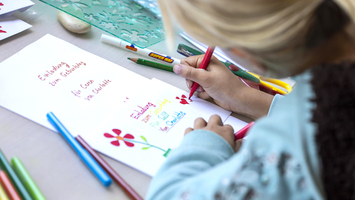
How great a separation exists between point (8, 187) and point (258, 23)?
36cm

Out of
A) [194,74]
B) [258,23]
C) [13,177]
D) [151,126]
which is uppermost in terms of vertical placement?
[258,23]

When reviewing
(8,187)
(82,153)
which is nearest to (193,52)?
(82,153)

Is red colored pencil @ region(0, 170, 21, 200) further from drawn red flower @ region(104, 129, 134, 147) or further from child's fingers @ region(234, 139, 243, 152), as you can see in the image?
child's fingers @ region(234, 139, 243, 152)

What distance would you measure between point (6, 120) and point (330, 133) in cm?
48

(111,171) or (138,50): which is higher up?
(138,50)

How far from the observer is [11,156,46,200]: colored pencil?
13.9 inches

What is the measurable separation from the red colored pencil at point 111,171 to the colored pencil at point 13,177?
10cm

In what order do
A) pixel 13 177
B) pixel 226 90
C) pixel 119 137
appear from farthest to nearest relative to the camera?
pixel 226 90, pixel 119 137, pixel 13 177

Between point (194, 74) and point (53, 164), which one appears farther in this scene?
point (194, 74)

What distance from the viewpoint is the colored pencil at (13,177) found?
35 cm

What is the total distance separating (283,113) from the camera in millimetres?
280

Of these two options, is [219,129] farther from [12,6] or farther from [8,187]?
[12,6]

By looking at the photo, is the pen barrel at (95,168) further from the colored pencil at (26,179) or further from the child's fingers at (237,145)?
the child's fingers at (237,145)

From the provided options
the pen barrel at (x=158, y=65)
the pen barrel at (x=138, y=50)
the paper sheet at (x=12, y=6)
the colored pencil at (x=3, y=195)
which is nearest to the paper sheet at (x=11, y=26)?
A: the paper sheet at (x=12, y=6)
